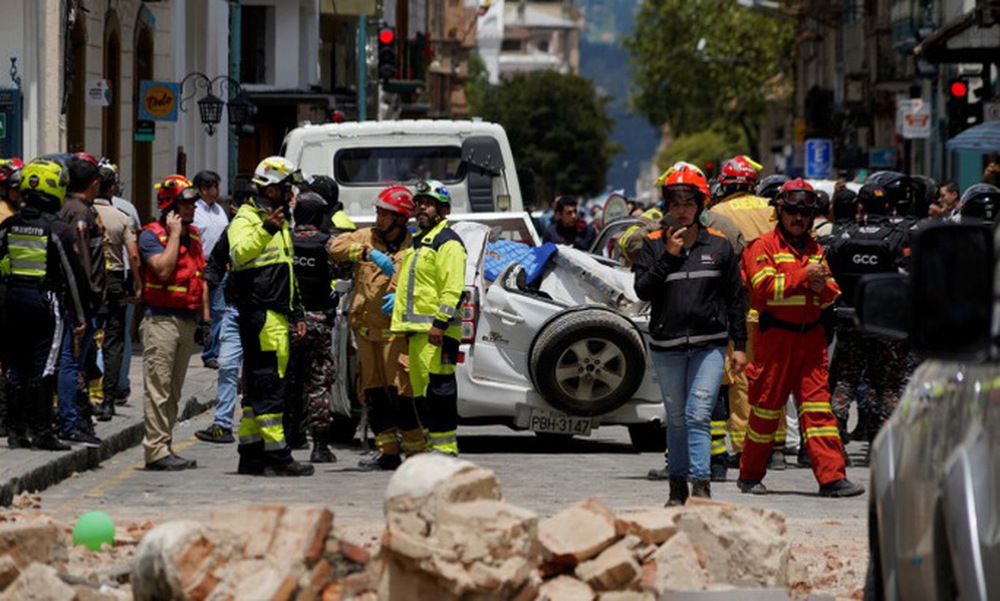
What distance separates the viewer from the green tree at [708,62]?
9494cm

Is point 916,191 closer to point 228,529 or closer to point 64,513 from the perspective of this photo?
point 64,513

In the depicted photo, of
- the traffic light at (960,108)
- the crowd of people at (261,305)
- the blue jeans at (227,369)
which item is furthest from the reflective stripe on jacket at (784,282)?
the traffic light at (960,108)

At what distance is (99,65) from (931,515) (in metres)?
25.8

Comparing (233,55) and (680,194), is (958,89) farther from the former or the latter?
(680,194)

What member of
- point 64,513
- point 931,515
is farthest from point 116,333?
point 931,515

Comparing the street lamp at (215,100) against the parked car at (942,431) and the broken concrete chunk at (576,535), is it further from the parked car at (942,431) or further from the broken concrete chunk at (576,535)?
the parked car at (942,431)

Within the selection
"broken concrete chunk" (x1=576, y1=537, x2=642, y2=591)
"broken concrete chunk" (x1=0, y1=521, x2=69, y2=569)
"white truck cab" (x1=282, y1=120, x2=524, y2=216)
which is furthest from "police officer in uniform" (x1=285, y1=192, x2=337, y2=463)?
"broken concrete chunk" (x1=576, y1=537, x2=642, y2=591)

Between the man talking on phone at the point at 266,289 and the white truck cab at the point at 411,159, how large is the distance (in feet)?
21.7

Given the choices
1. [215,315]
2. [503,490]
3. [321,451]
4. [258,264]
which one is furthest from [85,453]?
[215,315]

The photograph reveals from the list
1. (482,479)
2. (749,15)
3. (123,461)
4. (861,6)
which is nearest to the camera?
(482,479)

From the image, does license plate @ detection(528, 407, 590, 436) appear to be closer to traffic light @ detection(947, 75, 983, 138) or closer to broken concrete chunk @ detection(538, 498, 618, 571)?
broken concrete chunk @ detection(538, 498, 618, 571)

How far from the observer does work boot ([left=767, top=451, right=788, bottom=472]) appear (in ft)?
A: 52.9

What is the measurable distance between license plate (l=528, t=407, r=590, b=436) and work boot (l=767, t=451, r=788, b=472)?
123 cm

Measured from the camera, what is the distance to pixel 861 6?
74375 mm
